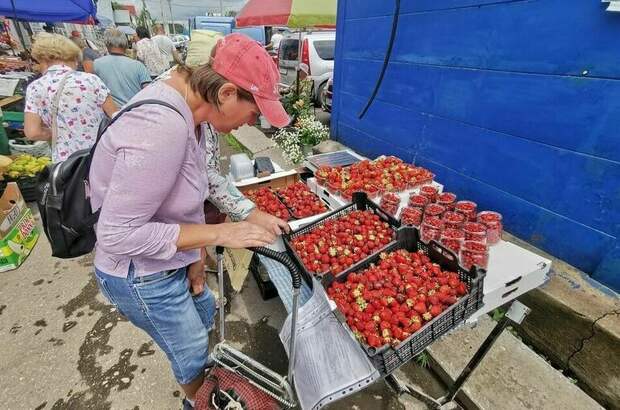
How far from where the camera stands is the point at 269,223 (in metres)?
2.10

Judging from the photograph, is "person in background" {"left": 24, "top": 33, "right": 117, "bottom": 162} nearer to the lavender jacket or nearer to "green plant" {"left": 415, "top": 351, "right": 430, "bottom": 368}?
the lavender jacket

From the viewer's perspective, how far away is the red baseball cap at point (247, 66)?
125 cm

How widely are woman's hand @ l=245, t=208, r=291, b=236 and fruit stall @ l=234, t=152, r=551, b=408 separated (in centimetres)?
38

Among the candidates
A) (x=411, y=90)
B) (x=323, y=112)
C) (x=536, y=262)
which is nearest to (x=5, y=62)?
(x=323, y=112)

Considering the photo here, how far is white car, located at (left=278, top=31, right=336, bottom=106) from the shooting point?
9.99 meters

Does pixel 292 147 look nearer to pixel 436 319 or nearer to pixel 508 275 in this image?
pixel 508 275

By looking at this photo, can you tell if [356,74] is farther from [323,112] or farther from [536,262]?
[323,112]

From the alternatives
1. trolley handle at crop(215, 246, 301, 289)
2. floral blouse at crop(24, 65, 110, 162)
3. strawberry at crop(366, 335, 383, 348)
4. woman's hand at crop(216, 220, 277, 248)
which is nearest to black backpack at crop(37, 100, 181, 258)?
woman's hand at crop(216, 220, 277, 248)

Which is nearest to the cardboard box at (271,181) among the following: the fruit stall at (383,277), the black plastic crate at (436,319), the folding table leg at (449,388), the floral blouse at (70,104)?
the fruit stall at (383,277)

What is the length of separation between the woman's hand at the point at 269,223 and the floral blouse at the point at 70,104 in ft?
7.85

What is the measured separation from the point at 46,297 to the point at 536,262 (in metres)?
4.75

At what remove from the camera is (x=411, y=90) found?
13.6 feet

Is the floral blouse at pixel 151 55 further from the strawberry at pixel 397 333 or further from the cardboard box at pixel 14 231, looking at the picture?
the strawberry at pixel 397 333

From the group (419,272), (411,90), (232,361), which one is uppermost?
(411,90)
